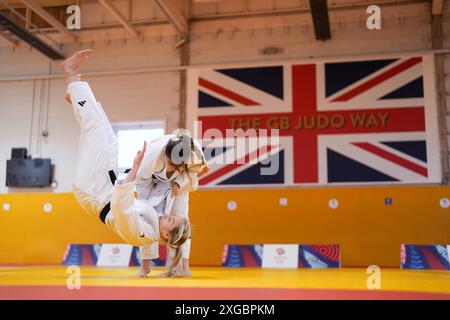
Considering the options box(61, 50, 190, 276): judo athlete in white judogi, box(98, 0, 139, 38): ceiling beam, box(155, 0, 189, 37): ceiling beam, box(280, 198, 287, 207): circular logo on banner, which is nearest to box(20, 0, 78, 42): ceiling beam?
box(98, 0, 139, 38): ceiling beam

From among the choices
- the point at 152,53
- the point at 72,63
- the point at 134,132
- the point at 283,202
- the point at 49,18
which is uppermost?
the point at 49,18

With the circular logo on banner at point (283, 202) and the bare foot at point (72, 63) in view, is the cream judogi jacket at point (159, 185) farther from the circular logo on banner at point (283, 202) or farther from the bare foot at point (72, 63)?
the circular logo on banner at point (283, 202)

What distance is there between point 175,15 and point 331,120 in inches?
159

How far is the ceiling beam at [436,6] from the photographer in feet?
34.1

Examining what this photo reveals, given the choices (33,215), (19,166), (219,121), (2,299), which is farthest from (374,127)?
(2,299)

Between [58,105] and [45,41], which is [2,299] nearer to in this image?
[58,105]

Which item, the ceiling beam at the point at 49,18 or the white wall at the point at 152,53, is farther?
the white wall at the point at 152,53

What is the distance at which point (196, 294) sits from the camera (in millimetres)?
3031

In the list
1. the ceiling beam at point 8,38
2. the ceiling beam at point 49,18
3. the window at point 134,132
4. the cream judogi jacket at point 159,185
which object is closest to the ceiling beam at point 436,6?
the window at point 134,132

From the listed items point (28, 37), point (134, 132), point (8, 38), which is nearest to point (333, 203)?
point (134, 132)

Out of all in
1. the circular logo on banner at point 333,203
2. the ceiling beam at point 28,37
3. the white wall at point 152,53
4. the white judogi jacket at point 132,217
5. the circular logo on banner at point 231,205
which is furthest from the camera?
the white wall at point 152,53

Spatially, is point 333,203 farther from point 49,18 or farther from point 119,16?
point 49,18

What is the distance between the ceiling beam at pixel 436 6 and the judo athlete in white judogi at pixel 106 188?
7891mm

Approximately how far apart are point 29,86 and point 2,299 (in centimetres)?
1074
